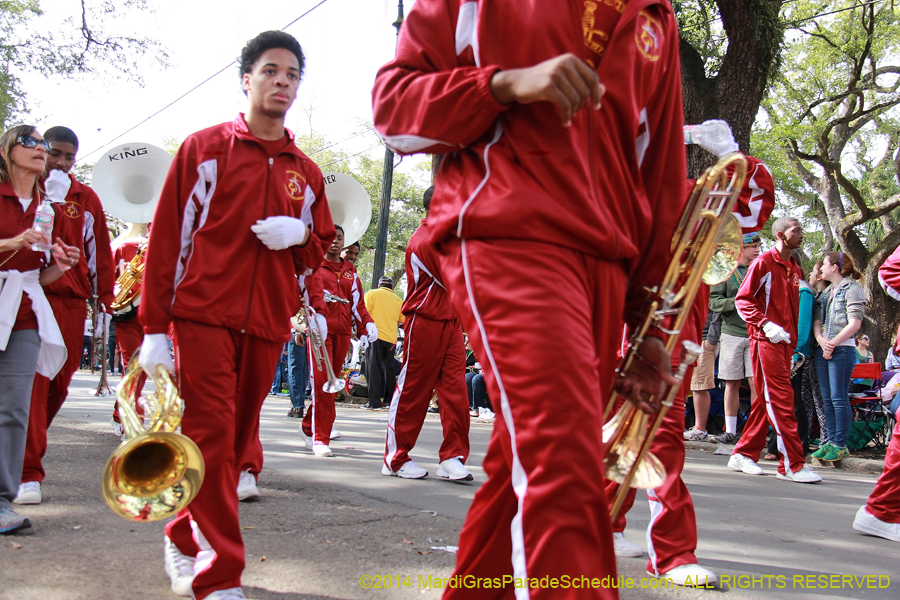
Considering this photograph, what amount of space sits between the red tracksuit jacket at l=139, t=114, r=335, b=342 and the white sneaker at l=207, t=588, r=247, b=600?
0.99 meters

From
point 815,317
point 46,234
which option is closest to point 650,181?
point 46,234

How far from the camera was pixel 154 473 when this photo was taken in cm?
286

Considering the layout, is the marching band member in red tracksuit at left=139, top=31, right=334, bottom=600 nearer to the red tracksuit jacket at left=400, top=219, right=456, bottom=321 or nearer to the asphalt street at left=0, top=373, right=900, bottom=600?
the asphalt street at left=0, top=373, right=900, bottom=600

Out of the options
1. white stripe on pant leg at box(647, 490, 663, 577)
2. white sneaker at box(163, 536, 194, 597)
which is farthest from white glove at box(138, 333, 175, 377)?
white stripe on pant leg at box(647, 490, 663, 577)

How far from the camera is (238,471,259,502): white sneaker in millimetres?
4832

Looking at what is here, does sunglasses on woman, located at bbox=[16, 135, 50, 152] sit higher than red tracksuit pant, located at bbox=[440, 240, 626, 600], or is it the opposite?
sunglasses on woman, located at bbox=[16, 135, 50, 152]

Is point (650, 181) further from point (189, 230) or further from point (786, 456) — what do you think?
point (786, 456)

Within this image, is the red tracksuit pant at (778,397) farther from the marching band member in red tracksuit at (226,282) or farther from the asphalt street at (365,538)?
the marching band member in red tracksuit at (226,282)

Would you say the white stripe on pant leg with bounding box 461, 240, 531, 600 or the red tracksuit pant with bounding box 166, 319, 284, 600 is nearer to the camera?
the white stripe on pant leg with bounding box 461, 240, 531, 600

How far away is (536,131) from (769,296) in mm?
5895

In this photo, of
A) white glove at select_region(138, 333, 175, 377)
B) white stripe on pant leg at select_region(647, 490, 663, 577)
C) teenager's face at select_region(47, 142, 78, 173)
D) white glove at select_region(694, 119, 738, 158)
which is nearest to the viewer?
white glove at select_region(138, 333, 175, 377)

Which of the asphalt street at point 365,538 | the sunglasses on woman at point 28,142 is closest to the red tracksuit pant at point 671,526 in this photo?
the asphalt street at point 365,538

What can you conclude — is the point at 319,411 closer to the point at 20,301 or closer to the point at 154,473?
the point at 20,301

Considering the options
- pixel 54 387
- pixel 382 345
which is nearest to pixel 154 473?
pixel 54 387
